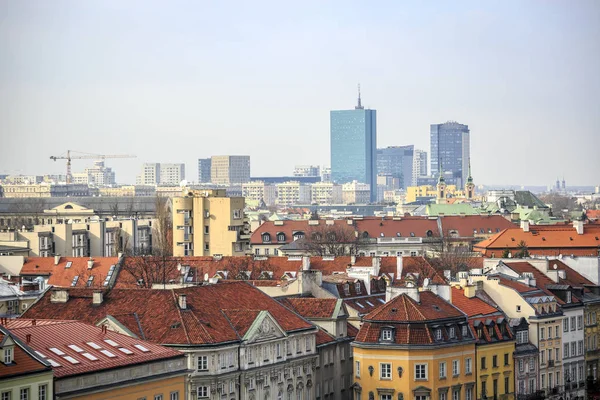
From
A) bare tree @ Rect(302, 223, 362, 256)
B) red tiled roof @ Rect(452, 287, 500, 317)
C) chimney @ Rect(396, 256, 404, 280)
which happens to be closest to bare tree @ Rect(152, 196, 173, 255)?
bare tree @ Rect(302, 223, 362, 256)

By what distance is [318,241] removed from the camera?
151m

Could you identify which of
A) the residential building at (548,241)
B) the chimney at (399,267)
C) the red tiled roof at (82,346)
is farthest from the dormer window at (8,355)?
the residential building at (548,241)

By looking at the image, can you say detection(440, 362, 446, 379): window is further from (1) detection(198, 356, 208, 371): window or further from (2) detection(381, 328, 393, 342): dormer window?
(1) detection(198, 356, 208, 371): window

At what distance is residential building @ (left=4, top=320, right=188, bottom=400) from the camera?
167 ft

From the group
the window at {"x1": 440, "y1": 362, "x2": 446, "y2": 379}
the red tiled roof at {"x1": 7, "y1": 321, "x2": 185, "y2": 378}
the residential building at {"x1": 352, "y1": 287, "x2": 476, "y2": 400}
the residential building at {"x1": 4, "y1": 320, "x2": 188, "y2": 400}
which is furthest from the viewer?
the window at {"x1": 440, "y1": 362, "x2": 446, "y2": 379}

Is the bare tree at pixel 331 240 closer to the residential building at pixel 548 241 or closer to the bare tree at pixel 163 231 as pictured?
the bare tree at pixel 163 231

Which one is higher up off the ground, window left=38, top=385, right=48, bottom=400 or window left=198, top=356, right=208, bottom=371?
window left=38, top=385, right=48, bottom=400

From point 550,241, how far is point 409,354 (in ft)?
226

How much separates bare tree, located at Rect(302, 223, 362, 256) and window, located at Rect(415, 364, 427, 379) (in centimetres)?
7027

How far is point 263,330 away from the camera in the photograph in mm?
65438

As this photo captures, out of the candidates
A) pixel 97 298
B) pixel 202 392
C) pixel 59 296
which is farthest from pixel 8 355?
pixel 59 296

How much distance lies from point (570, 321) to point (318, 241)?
66.6 metres

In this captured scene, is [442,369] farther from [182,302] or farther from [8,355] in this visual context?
[8,355]

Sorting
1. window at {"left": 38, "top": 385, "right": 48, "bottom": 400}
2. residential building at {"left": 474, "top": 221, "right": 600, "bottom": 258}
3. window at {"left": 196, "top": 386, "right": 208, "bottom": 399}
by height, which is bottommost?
window at {"left": 196, "top": 386, "right": 208, "bottom": 399}
